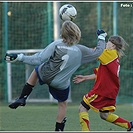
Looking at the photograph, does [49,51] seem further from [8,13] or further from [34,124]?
[8,13]

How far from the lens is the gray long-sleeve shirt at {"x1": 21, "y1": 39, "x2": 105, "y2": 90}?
251 inches

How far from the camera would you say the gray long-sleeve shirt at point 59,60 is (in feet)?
21.0

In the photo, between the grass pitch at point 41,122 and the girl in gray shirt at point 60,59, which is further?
the grass pitch at point 41,122

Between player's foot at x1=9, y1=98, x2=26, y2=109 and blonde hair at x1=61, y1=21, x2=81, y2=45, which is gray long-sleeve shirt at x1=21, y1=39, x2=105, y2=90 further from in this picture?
player's foot at x1=9, y1=98, x2=26, y2=109

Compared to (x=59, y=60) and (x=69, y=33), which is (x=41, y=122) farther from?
(x=69, y=33)

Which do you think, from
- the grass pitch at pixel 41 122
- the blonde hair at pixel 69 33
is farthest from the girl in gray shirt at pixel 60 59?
the grass pitch at pixel 41 122

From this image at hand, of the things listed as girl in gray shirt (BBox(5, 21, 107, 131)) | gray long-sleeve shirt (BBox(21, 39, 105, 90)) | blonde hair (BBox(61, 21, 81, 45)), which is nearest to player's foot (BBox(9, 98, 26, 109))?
girl in gray shirt (BBox(5, 21, 107, 131))

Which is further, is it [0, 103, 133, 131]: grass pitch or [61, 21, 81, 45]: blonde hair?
[0, 103, 133, 131]: grass pitch

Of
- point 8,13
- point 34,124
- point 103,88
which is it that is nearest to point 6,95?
point 8,13

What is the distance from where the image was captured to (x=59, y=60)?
643 centimetres

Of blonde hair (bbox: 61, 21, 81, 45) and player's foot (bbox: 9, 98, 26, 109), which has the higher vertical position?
blonde hair (bbox: 61, 21, 81, 45)

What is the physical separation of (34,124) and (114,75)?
1836mm

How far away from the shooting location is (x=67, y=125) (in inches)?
318

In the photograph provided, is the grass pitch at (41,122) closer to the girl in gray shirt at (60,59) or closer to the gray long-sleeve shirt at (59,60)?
the girl in gray shirt at (60,59)
